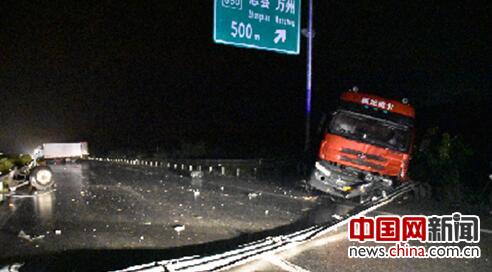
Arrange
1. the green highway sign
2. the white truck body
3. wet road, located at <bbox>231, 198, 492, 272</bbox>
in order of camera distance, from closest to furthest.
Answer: wet road, located at <bbox>231, 198, 492, 272</bbox> → the green highway sign → the white truck body

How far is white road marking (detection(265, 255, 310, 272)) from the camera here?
5641mm

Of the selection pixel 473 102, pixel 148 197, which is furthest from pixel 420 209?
pixel 473 102

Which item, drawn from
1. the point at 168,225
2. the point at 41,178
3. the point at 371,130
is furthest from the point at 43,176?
the point at 371,130

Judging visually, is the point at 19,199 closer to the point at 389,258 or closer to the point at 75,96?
the point at 389,258

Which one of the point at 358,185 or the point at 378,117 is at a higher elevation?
the point at 378,117

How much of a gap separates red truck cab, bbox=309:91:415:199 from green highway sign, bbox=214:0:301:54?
3568 mm

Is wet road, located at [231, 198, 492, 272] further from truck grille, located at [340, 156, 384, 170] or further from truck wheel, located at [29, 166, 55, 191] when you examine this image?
truck wheel, located at [29, 166, 55, 191]

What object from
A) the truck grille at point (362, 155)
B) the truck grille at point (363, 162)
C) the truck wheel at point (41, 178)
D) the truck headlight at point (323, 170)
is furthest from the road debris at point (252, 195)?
the truck wheel at point (41, 178)

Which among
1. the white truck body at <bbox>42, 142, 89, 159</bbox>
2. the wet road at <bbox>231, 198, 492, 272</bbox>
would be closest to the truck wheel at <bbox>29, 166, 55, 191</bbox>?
the wet road at <bbox>231, 198, 492, 272</bbox>

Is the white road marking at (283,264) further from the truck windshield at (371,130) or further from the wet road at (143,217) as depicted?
the truck windshield at (371,130)

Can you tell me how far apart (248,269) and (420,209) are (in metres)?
6.06

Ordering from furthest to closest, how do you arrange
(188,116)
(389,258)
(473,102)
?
(188,116)
(473,102)
(389,258)

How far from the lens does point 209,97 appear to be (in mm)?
61000

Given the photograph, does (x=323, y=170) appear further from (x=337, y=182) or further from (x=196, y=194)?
(x=196, y=194)
